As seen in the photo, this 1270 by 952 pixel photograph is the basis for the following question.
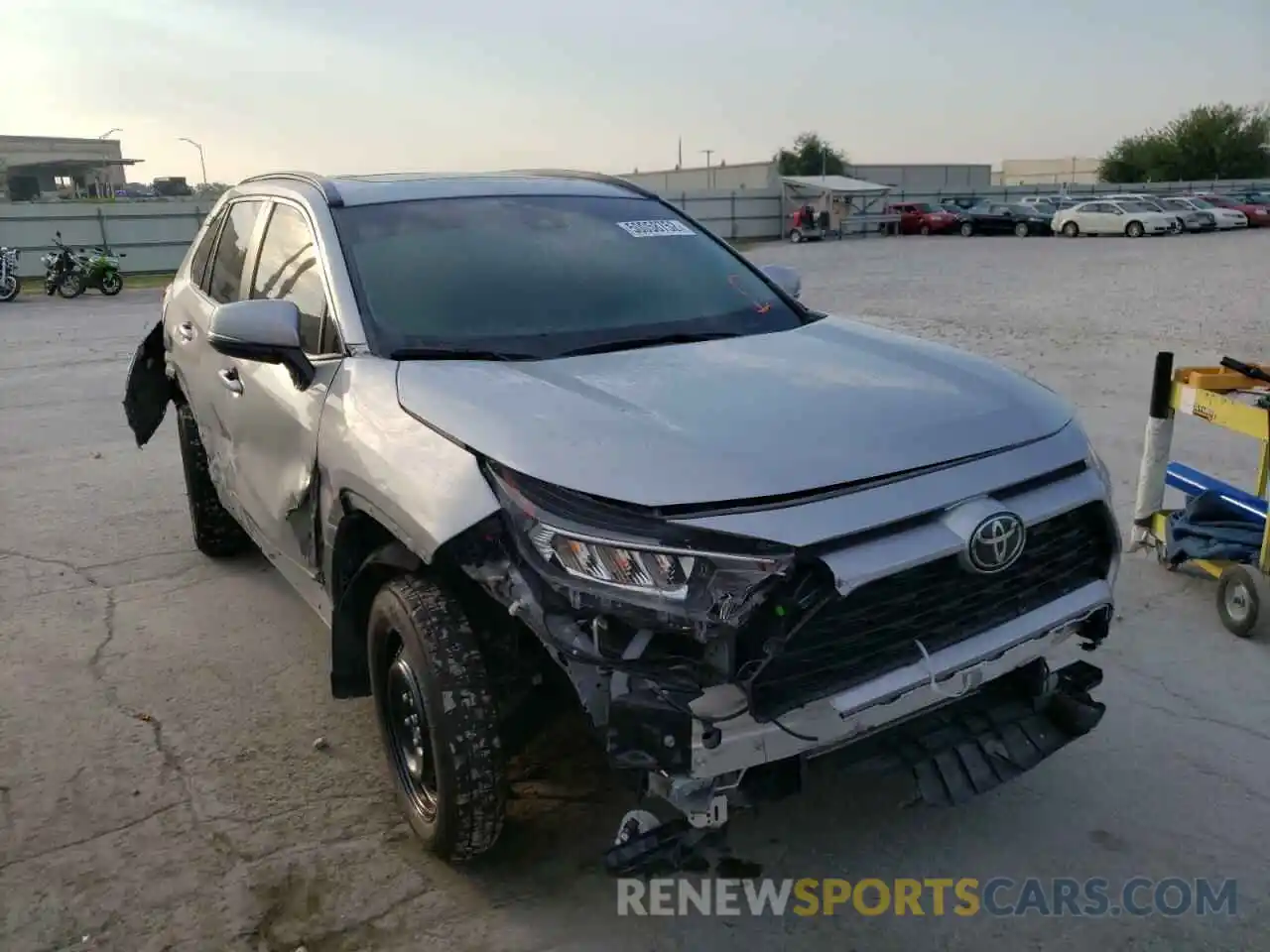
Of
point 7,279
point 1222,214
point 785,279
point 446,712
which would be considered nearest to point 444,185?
point 785,279

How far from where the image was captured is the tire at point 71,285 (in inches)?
910

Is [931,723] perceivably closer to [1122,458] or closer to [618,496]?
[618,496]

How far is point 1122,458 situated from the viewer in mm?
6637

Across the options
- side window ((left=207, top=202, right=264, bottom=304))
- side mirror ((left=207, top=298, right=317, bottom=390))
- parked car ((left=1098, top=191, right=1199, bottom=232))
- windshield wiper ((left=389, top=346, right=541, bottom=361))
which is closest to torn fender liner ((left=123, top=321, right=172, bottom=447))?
side window ((left=207, top=202, right=264, bottom=304))

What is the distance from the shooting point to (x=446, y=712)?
266cm

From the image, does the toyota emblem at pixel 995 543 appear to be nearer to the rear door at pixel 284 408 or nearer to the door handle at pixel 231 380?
the rear door at pixel 284 408

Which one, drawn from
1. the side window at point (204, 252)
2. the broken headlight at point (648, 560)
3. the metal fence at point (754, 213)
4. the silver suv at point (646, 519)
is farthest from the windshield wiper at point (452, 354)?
the metal fence at point (754, 213)

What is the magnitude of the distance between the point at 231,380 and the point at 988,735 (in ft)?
9.98

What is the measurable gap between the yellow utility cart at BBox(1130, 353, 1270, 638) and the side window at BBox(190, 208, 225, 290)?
14.5 ft

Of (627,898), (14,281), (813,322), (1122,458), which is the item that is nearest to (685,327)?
(813,322)

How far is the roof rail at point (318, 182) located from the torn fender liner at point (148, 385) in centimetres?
151

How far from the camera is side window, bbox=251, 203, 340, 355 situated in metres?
3.42

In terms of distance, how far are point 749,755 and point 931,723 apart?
26.7 inches

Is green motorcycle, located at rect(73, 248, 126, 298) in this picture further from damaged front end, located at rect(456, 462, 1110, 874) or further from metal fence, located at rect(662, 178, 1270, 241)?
damaged front end, located at rect(456, 462, 1110, 874)
